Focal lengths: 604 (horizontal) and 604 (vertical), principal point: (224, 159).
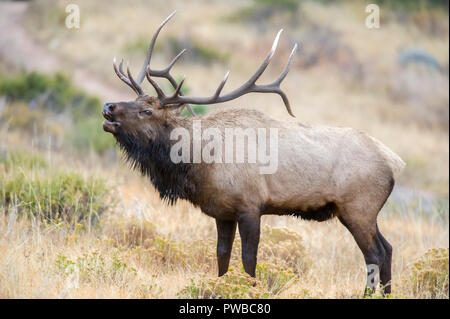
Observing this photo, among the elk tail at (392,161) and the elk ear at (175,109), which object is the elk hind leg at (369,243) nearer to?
the elk tail at (392,161)

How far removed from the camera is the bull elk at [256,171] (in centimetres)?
599

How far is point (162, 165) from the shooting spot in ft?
20.1

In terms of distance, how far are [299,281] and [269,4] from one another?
85.6 ft

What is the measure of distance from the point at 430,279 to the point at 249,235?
3.11 meters

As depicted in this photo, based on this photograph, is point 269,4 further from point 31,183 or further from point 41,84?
point 31,183

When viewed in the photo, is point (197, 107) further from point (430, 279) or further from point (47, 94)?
point (47, 94)

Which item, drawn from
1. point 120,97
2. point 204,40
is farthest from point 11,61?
point 204,40

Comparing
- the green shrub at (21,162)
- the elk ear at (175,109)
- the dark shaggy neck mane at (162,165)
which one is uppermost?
the elk ear at (175,109)

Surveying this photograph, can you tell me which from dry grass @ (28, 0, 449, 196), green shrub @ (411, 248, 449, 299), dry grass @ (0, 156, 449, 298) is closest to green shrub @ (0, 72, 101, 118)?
dry grass @ (28, 0, 449, 196)

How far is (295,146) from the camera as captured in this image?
6297 millimetres

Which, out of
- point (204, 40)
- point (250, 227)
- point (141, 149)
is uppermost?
point (204, 40)

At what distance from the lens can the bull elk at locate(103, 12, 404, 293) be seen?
5.99 m

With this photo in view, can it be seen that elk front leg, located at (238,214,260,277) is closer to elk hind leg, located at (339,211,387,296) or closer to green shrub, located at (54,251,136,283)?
elk hind leg, located at (339,211,387,296)

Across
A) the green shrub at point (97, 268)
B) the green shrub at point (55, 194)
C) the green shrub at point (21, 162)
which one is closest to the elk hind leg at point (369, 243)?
the green shrub at point (97, 268)
